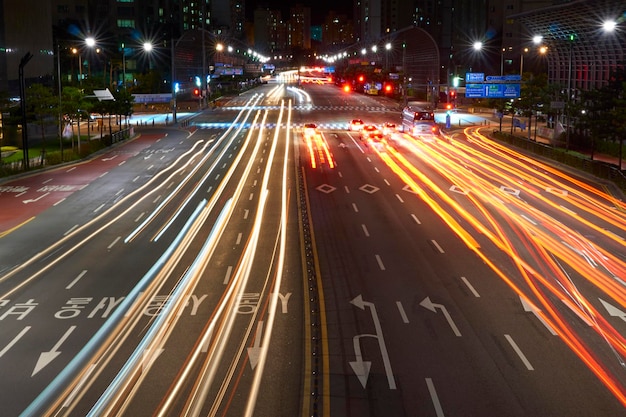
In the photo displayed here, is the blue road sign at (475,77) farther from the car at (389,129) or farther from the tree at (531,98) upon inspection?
the car at (389,129)

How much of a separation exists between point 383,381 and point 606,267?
40.2ft

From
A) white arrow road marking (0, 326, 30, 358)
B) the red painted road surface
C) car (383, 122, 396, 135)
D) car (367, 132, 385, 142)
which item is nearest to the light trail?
white arrow road marking (0, 326, 30, 358)

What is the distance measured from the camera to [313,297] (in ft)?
65.9

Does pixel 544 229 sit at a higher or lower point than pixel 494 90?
lower

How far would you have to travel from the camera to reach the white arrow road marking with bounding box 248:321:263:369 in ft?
50.6

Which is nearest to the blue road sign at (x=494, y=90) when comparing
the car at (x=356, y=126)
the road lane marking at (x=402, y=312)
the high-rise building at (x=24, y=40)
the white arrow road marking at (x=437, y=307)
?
the car at (x=356, y=126)

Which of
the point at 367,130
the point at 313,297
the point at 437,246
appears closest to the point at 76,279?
the point at 313,297

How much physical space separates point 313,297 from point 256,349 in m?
4.19

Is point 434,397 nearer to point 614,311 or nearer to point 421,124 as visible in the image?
point 614,311

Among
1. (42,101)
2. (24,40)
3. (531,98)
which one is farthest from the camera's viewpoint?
(24,40)

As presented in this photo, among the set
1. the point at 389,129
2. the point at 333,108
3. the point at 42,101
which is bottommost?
the point at 389,129

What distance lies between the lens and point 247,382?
46.7ft

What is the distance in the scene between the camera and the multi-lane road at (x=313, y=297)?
545 inches

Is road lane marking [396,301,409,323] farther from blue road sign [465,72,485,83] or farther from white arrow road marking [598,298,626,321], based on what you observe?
blue road sign [465,72,485,83]
